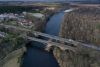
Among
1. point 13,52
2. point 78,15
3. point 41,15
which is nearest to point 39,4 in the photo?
point 41,15

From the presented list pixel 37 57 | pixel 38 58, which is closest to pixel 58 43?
pixel 37 57

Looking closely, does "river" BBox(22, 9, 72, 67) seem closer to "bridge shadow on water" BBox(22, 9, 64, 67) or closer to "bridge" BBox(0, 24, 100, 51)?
"bridge shadow on water" BBox(22, 9, 64, 67)

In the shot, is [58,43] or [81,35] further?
[81,35]

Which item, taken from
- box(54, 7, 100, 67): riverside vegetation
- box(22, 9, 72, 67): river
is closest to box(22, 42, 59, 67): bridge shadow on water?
box(22, 9, 72, 67): river

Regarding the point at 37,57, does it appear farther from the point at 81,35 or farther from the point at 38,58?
the point at 81,35

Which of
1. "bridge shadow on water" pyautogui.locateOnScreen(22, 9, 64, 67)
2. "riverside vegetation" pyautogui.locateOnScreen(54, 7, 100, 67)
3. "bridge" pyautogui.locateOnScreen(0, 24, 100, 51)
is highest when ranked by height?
"riverside vegetation" pyautogui.locateOnScreen(54, 7, 100, 67)

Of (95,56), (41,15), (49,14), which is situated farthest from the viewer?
(49,14)

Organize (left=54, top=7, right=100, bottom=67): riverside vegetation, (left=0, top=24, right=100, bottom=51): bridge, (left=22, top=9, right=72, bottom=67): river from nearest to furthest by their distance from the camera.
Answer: (left=54, top=7, right=100, bottom=67): riverside vegetation → (left=22, top=9, right=72, bottom=67): river → (left=0, top=24, right=100, bottom=51): bridge

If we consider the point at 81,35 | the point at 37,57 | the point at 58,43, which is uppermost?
the point at 81,35

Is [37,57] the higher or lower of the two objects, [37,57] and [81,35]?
the lower

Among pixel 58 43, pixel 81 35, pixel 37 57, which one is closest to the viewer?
pixel 37 57

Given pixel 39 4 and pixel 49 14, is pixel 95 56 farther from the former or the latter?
pixel 39 4
